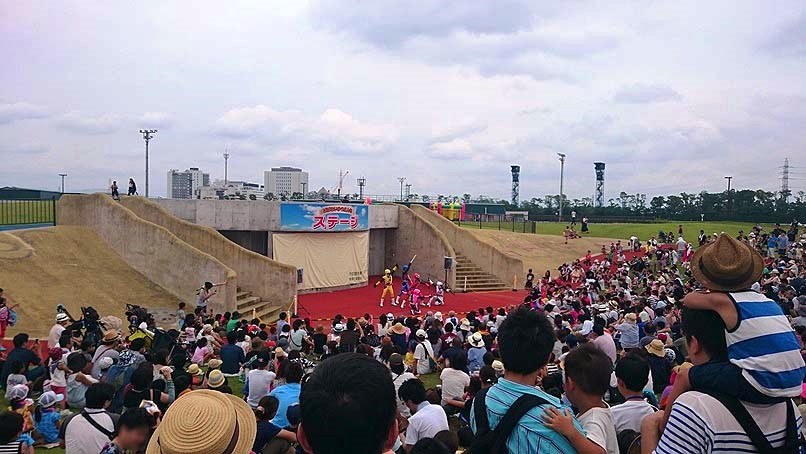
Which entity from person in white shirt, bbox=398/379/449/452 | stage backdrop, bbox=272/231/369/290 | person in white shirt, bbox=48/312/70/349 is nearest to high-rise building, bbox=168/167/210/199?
stage backdrop, bbox=272/231/369/290

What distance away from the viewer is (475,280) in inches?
1216

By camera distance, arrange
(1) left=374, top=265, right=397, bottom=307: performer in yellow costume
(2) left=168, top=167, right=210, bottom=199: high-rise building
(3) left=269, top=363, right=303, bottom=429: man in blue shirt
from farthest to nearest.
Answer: (2) left=168, top=167, right=210, bottom=199: high-rise building
(1) left=374, top=265, right=397, bottom=307: performer in yellow costume
(3) left=269, top=363, right=303, bottom=429: man in blue shirt

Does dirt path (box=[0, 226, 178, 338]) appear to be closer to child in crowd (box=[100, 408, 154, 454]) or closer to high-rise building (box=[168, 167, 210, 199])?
child in crowd (box=[100, 408, 154, 454])

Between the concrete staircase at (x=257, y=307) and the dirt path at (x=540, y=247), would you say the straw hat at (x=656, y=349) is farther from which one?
the dirt path at (x=540, y=247)

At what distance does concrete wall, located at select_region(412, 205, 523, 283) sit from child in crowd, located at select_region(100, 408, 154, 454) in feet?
88.2

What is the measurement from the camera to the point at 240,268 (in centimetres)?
2267

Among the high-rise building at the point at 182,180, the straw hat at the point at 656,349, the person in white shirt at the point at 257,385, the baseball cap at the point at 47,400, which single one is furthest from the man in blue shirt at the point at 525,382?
the high-rise building at the point at 182,180

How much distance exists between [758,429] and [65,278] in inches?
860

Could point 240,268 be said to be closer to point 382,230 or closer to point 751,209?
point 382,230

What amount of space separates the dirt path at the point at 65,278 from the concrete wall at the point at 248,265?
8.49 ft

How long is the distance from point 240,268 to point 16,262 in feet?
25.1

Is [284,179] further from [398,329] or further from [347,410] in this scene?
[347,410]

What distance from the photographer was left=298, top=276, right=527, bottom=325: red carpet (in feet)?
78.0

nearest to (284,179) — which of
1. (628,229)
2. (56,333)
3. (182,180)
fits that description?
(182,180)
